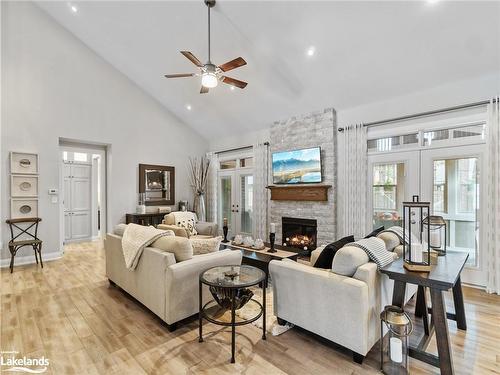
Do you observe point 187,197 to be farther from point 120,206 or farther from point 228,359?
point 228,359

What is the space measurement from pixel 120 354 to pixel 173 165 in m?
5.31

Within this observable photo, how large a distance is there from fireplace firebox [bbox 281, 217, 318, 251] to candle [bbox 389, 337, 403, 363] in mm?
3166

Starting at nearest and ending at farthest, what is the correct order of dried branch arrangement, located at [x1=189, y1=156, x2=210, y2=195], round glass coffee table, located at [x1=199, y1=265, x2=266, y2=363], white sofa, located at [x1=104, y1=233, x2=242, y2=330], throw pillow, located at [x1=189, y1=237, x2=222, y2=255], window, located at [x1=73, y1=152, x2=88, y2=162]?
round glass coffee table, located at [x1=199, y1=265, x2=266, y2=363] < white sofa, located at [x1=104, y1=233, x2=242, y2=330] < throw pillow, located at [x1=189, y1=237, x2=222, y2=255] < window, located at [x1=73, y1=152, x2=88, y2=162] < dried branch arrangement, located at [x1=189, y1=156, x2=210, y2=195]

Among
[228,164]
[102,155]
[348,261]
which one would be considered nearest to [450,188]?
[348,261]

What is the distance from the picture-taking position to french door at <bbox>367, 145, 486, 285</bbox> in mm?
3488

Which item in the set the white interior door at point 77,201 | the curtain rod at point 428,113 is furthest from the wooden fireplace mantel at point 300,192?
the white interior door at point 77,201

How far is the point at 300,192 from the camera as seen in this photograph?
518cm

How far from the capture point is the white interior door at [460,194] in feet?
11.4

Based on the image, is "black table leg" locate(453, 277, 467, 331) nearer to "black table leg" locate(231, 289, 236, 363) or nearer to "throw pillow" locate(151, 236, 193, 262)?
"black table leg" locate(231, 289, 236, 363)

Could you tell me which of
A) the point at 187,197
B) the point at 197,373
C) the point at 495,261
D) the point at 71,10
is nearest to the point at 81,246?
the point at 187,197

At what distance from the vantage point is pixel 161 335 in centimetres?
236

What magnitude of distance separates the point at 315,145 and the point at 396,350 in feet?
12.5

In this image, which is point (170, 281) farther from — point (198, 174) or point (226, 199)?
point (198, 174)

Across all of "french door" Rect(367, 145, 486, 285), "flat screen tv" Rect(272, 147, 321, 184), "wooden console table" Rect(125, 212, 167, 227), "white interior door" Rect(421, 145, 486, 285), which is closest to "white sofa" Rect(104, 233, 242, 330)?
"flat screen tv" Rect(272, 147, 321, 184)
